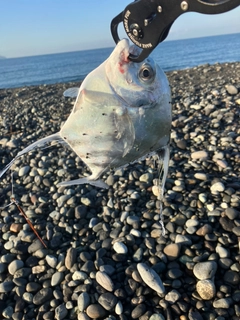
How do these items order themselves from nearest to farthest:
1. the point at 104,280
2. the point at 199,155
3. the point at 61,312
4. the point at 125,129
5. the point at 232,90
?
the point at 125,129 → the point at 61,312 → the point at 104,280 → the point at 199,155 → the point at 232,90

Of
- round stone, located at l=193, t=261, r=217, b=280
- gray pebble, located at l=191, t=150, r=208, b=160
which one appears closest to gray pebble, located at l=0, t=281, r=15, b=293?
round stone, located at l=193, t=261, r=217, b=280

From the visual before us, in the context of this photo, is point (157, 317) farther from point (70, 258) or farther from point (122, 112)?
point (122, 112)

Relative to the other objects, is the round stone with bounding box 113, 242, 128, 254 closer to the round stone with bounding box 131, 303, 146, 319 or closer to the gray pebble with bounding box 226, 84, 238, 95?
the round stone with bounding box 131, 303, 146, 319

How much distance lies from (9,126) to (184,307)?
793cm

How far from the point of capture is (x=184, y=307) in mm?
3406

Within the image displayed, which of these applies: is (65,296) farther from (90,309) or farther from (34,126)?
(34,126)

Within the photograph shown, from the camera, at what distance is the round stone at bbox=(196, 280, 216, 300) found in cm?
348

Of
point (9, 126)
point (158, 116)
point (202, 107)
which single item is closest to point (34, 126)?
point (9, 126)

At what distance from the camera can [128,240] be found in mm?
4285

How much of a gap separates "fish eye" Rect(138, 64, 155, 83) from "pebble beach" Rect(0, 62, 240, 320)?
5.76 ft

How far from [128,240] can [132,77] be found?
2.88m

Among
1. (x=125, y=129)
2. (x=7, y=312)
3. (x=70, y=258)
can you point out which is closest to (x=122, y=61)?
(x=125, y=129)

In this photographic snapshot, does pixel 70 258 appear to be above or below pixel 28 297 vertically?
above

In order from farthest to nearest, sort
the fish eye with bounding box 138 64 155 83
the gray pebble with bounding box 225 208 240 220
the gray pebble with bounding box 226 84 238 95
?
1. the gray pebble with bounding box 226 84 238 95
2. the gray pebble with bounding box 225 208 240 220
3. the fish eye with bounding box 138 64 155 83
